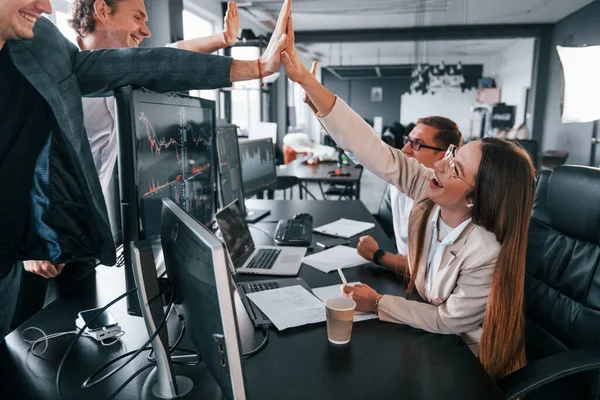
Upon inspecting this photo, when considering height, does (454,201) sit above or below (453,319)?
above

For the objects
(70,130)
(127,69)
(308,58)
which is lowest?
(70,130)

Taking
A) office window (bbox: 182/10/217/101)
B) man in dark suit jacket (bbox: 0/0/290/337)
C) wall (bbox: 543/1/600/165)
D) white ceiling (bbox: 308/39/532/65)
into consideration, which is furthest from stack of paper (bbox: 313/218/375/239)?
white ceiling (bbox: 308/39/532/65)

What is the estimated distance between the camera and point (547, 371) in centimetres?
99

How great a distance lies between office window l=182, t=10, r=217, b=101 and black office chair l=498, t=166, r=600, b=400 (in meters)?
4.69

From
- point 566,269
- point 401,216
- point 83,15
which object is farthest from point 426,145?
point 83,15

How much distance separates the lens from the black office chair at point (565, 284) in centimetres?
115

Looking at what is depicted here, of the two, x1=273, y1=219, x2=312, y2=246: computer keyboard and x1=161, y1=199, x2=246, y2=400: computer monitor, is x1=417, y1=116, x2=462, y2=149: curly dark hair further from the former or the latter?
x1=161, y1=199, x2=246, y2=400: computer monitor

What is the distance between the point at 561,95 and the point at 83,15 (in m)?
7.45

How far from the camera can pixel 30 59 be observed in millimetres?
868

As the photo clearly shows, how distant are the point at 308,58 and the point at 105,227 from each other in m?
12.8

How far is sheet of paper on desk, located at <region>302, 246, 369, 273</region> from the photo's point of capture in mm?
1587

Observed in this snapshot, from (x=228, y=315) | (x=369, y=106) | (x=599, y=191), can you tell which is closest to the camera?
(x=228, y=315)

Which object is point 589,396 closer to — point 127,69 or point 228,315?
point 228,315

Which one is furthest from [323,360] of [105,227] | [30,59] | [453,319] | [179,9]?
[179,9]
